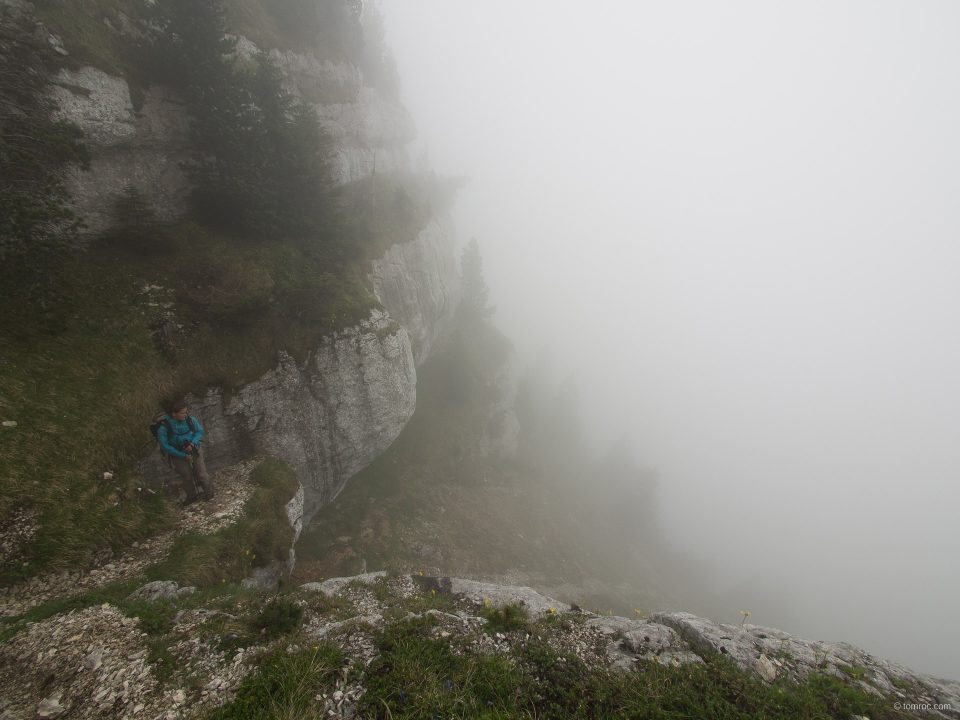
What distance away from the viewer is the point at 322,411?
1808cm

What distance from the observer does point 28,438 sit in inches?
388

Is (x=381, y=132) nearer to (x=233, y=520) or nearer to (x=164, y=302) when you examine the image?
(x=164, y=302)

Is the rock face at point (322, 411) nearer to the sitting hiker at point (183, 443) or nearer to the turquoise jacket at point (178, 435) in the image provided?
the sitting hiker at point (183, 443)

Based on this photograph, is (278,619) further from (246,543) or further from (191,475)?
(191,475)

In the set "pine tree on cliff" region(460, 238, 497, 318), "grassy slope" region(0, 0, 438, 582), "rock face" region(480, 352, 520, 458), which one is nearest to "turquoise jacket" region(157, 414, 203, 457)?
"grassy slope" region(0, 0, 438, 582)

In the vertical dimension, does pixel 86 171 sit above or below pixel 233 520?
above

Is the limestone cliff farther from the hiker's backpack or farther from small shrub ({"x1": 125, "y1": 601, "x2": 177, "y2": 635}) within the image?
small shrub ({"x1": 125, "y1": 601, "x2": 177, "y2": 635})

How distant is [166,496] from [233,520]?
2.29 m

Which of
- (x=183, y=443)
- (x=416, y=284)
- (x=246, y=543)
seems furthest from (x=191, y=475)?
(x=416, y=284)

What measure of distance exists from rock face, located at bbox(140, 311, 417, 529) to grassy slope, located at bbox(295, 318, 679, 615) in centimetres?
429

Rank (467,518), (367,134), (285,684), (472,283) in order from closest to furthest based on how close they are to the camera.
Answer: (285,684), (467,518), (367,134), (472,283)

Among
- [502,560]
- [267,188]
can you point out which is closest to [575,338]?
[502,560]

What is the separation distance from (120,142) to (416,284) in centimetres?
2031

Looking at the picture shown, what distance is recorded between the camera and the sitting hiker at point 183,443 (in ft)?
35.5
